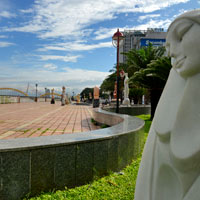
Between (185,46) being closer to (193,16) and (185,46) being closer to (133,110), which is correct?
(193,16)

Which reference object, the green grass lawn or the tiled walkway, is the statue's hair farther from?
the tiled walkway

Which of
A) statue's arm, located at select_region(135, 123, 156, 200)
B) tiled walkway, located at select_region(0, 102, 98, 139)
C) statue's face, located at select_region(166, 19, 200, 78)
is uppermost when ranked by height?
statue's face, located at select_region(166, 19, 200, 78)

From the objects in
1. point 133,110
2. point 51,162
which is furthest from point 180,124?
point 133,110

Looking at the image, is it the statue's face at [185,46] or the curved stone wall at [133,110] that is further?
the curved stone wall at [133,110]

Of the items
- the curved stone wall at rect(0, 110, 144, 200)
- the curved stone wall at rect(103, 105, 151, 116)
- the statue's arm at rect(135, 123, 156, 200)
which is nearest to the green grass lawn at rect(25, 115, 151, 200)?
the curved stone wall at rect(0, 110, 144, 200)

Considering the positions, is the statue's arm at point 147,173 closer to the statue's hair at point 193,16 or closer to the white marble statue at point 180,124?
the white marble statue at point 180,124

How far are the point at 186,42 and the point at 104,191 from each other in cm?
236

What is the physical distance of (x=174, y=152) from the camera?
3.08 feet

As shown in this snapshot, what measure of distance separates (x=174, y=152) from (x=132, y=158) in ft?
10.3

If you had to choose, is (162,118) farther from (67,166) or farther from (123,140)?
(123,140)

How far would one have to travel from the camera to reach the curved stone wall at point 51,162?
7.42ft

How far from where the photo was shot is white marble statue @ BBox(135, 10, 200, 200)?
909 millimetres

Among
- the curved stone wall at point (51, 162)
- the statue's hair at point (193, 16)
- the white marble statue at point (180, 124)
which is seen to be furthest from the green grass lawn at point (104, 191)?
the statue's hair at point (193, 16)

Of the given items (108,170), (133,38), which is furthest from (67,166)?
(133,38)
